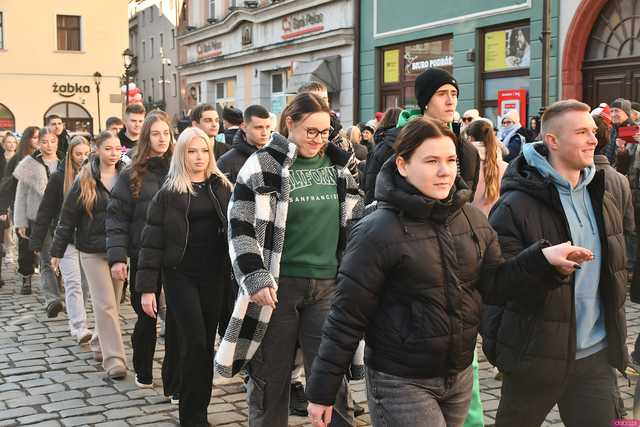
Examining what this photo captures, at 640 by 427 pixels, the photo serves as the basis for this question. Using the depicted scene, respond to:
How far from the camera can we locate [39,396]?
6898mm

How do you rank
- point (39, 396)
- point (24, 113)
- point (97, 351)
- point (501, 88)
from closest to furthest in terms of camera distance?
point (39, 396), point (97, 351), point (501, 88), point (24, 113)

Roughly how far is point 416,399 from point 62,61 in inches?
1750

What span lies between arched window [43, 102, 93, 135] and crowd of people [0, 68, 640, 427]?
3868 centimetres

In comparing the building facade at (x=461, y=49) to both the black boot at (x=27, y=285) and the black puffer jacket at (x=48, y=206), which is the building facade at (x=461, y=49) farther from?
the black puffer jacket at (x=48, y=206)

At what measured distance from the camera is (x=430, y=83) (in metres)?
5.04

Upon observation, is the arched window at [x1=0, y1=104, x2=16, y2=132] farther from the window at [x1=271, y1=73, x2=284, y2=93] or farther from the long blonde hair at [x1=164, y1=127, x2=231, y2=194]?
the long blonde hair at [x1=164, y1=127, x2=231, y2=194]

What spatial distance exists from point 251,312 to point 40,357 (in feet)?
13.1

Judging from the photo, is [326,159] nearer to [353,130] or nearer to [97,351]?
[97,351]

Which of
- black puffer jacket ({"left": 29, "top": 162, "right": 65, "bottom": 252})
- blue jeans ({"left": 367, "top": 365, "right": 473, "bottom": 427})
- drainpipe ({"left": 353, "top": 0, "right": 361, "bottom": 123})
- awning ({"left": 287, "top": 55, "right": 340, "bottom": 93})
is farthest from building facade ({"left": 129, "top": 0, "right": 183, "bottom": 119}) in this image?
blue jeans ({"left": 367, "top": 365, "right": 473, "bottom": 427})

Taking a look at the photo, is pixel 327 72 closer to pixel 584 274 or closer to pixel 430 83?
pixel 430 83

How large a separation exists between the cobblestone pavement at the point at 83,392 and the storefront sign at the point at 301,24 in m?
18.7

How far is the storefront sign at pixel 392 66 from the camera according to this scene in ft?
77.5

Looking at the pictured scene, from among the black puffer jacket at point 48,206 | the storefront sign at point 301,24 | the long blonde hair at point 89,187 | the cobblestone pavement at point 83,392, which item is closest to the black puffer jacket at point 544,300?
the cobblestone pavement at point 83,392

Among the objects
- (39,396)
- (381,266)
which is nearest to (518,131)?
(39,396)
